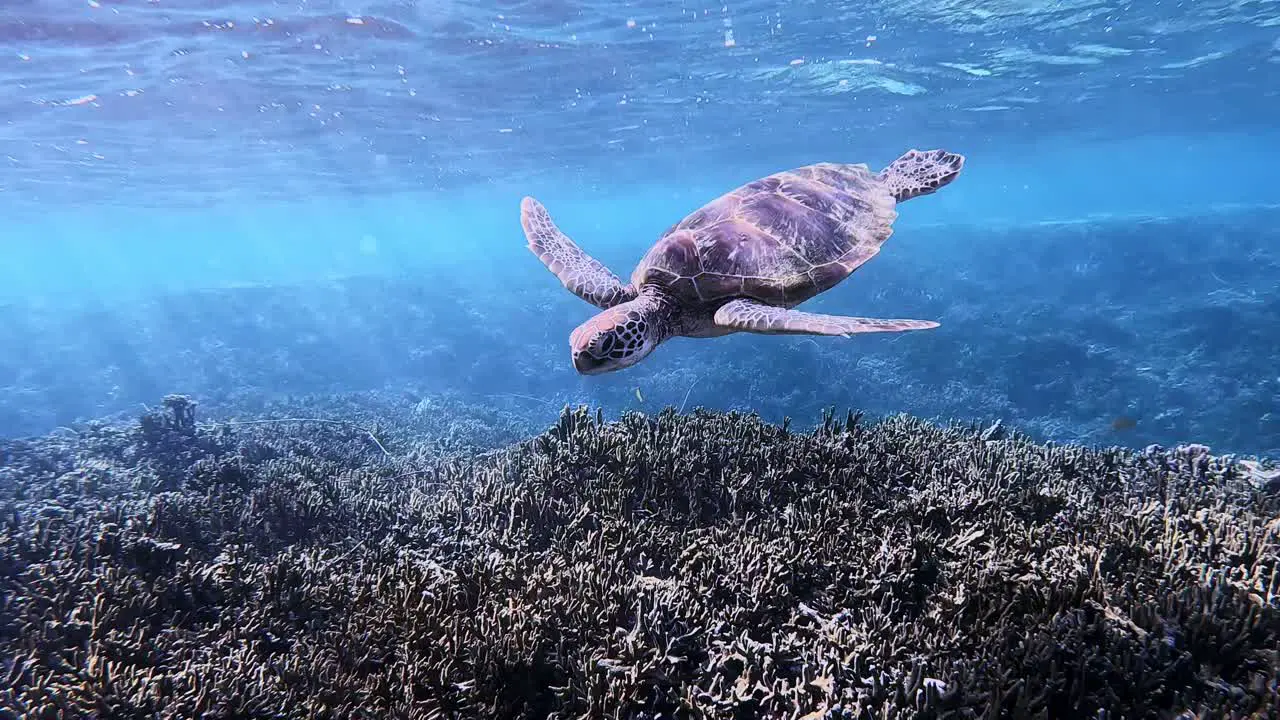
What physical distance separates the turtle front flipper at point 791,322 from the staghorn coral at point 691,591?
1124mm

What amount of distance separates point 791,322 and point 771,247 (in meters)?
1.23

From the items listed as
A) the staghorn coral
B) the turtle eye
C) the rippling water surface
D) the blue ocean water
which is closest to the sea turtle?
the turtle eye

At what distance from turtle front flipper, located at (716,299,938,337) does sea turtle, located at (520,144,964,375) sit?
11 mm

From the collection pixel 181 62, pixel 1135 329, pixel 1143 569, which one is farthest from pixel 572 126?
pixel 1143 569

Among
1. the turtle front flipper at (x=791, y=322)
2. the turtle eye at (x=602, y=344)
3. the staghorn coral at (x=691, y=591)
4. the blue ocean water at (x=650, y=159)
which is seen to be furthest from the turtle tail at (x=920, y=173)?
the blue ocean water at (x=650, y=159)

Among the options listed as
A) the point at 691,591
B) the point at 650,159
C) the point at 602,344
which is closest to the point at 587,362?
the point at 602,344

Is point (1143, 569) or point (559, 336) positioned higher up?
point (1143, 569)

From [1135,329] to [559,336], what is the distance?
22306 millimetres

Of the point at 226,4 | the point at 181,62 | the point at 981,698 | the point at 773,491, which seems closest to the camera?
the point at 981,698

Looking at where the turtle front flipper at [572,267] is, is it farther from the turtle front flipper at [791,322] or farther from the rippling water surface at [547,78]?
the rippling water surface at [547,78]

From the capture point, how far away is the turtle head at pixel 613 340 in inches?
176

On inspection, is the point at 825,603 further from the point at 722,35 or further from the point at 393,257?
the point at 393,257

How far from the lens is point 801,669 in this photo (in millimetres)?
2635

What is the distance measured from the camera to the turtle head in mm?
4469
